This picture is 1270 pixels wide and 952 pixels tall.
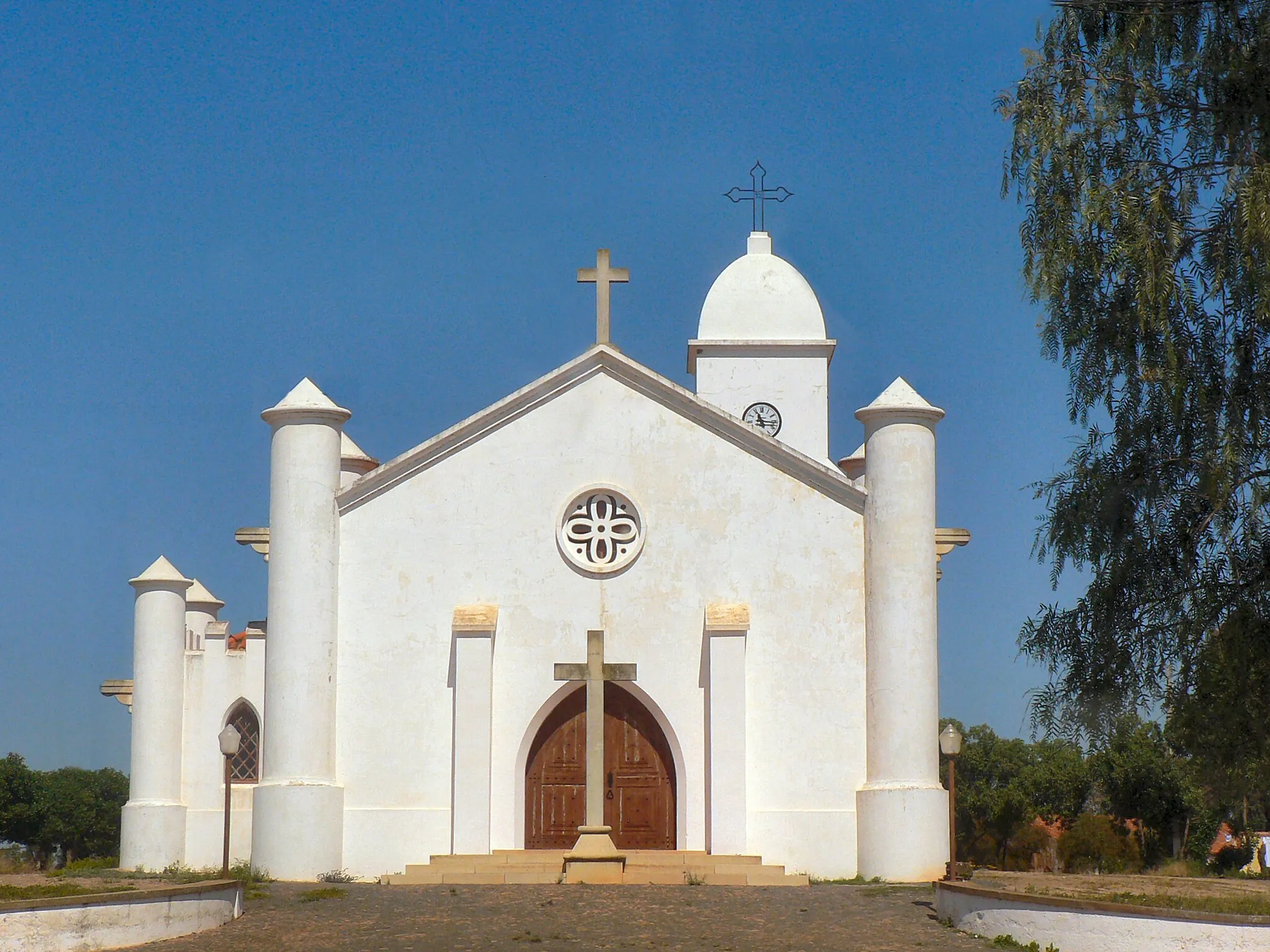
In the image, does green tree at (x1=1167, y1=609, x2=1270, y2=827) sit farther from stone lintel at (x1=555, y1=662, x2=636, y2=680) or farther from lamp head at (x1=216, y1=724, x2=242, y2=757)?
lamp head at (x1=216, y1=724, x2=242, y2=757)

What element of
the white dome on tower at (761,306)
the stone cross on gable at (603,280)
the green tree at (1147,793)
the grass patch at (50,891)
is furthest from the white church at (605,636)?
the green tree at (1147,793)

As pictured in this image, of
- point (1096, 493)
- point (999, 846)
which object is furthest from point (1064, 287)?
point (999, 846)

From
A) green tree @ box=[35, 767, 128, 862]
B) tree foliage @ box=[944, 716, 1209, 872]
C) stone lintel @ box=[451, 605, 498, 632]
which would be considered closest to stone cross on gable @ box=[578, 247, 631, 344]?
stone lintel @ box=[451, 605, 498, 632]

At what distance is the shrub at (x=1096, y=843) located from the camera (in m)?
39.3

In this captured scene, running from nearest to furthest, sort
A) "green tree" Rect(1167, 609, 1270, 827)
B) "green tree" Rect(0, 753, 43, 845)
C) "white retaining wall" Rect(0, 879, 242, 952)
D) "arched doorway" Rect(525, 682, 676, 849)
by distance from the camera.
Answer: "white retaining wall" Rect(0, 879, 242, 952), "green tree" Rect(1167, 609, 1270, 827), "arched doorway" Rect(525, 682, 676, 849), "green tree" Rect(0, 753, 43, 845)

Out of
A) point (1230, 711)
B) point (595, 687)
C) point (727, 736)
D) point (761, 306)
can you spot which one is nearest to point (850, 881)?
point (727, 736)

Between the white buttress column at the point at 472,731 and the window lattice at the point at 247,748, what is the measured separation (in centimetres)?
464

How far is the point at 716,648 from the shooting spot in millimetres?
22891

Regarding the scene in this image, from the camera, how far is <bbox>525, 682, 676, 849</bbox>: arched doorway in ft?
76.7

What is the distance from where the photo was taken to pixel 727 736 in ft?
74.4

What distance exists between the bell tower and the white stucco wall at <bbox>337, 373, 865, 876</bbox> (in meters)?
9.44

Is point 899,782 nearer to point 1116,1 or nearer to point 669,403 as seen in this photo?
point 669,403

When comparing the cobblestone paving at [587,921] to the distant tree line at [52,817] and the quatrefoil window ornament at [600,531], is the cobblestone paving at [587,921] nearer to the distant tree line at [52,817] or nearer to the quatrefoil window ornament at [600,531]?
the quatrefoil window ornament at [600,531]

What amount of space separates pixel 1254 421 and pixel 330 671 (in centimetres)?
1269
